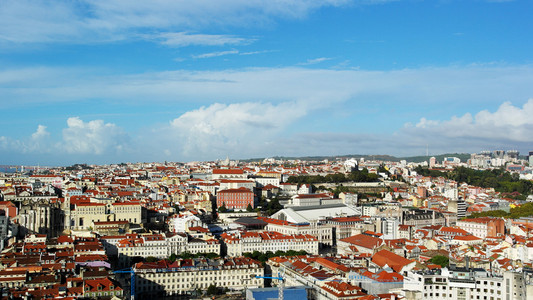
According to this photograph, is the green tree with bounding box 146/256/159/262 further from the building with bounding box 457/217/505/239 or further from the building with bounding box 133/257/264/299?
the building with bounding box 457/217/505/239

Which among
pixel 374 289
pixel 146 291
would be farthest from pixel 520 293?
pixel 146 291

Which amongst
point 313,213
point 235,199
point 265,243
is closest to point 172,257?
point 265,243

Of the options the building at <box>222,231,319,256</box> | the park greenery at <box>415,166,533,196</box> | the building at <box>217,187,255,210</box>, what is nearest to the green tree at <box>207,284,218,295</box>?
the building at <box>222,231,319,256</box>

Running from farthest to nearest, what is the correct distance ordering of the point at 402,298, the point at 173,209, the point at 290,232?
the point at 173,209 → the point at 290,232 → the point at 402,298

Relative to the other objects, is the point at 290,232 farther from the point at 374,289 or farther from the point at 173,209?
the point at 374,289

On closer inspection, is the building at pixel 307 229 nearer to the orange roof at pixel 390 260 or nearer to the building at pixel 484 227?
the building at pixel 484 227

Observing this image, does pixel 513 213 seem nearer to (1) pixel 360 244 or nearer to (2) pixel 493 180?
(1) pixel 360 244
